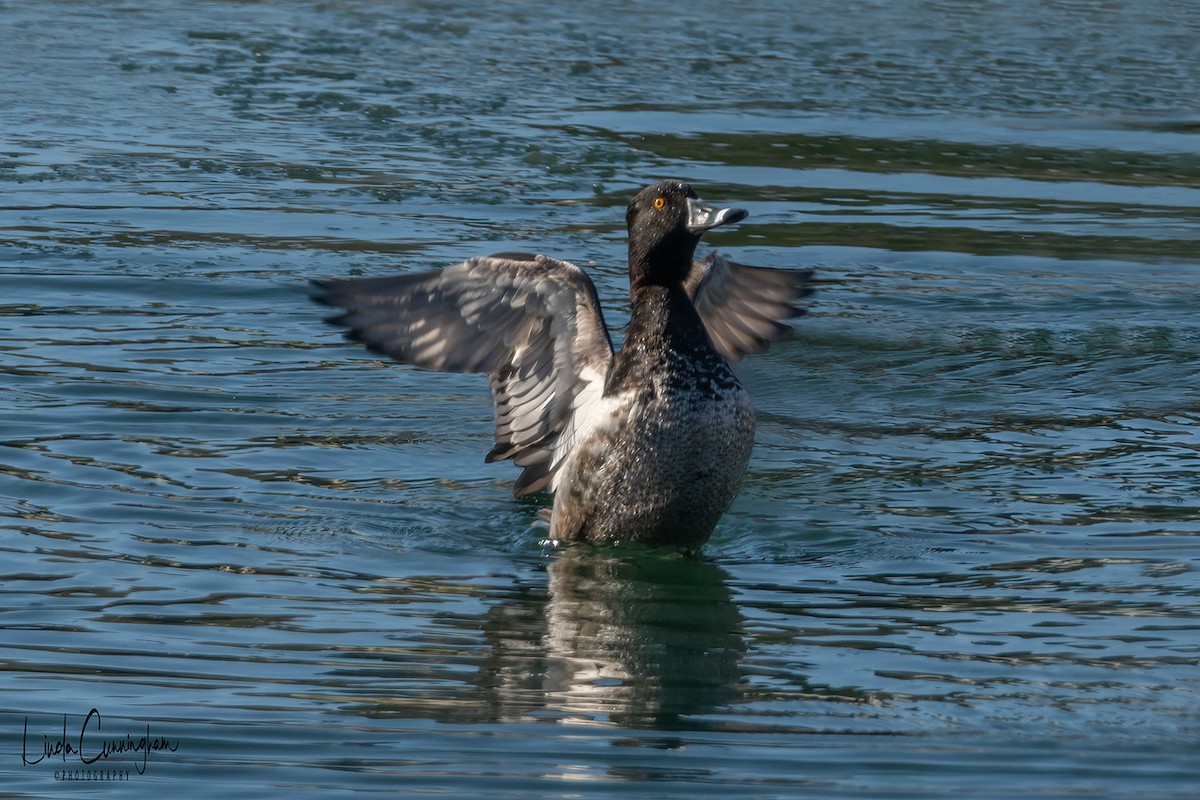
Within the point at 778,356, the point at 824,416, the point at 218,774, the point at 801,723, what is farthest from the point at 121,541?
the point at 778,356

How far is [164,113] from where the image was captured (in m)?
13.0

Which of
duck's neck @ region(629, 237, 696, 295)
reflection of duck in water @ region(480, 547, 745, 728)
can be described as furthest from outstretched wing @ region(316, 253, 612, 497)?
reflection of duck in water @ region(480, 547, 745, 728)

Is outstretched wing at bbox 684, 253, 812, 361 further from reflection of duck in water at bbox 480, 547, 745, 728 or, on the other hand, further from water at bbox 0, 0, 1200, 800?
reflection of duck in water at bbox 480, 547, 745, 728

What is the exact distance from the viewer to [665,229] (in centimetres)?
700

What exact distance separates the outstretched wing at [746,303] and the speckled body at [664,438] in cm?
93

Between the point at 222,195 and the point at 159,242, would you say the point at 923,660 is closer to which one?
the point at 159,242

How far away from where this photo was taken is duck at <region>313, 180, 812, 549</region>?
267 inches

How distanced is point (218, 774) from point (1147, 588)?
10.7ft

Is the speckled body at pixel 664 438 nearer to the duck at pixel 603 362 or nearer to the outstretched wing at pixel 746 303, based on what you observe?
the duck at pixel 603 362

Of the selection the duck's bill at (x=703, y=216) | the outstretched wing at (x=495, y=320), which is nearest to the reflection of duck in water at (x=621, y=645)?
the outstretched wing at (x=495, y=320)

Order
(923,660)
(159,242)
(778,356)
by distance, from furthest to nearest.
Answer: (159,242), (778,356), (923,660)

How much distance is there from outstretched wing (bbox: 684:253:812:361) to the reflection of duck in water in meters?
1.35
